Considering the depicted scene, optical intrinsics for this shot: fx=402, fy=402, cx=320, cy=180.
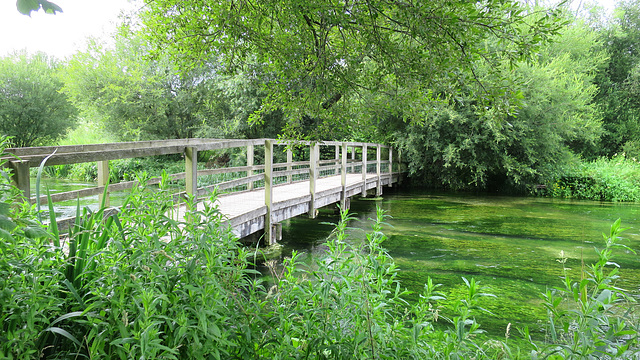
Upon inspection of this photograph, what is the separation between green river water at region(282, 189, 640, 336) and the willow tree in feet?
6.36

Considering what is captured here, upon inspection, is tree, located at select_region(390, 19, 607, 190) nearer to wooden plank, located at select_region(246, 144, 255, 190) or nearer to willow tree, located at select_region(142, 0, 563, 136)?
wooden plank, located at select_region(246, 144, 255, 190)

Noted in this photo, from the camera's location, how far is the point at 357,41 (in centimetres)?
450

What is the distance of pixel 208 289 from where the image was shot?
1380 mm

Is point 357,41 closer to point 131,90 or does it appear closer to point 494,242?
point 494,242

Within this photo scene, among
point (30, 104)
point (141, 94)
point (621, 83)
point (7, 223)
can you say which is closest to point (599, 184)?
point (621, 83)

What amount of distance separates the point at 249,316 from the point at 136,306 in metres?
0.46

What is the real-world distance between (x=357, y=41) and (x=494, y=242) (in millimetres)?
6047

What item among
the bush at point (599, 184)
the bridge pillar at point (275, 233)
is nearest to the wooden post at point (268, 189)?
the bridge pillar at point (275, 233)

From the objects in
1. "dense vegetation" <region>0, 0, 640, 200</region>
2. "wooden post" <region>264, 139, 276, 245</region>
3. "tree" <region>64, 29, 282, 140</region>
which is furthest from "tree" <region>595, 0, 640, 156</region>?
"wooden post" <region>264, 139, 276, 245</region>

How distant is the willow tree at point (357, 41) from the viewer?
3.34 metres

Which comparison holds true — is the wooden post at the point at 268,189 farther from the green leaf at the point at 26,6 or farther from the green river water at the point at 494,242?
the green leaf at the point at 26,6

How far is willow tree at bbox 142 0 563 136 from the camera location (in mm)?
3342

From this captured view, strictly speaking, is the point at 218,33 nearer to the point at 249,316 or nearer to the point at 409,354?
the point at 249,316

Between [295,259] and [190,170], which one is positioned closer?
[295,259]
